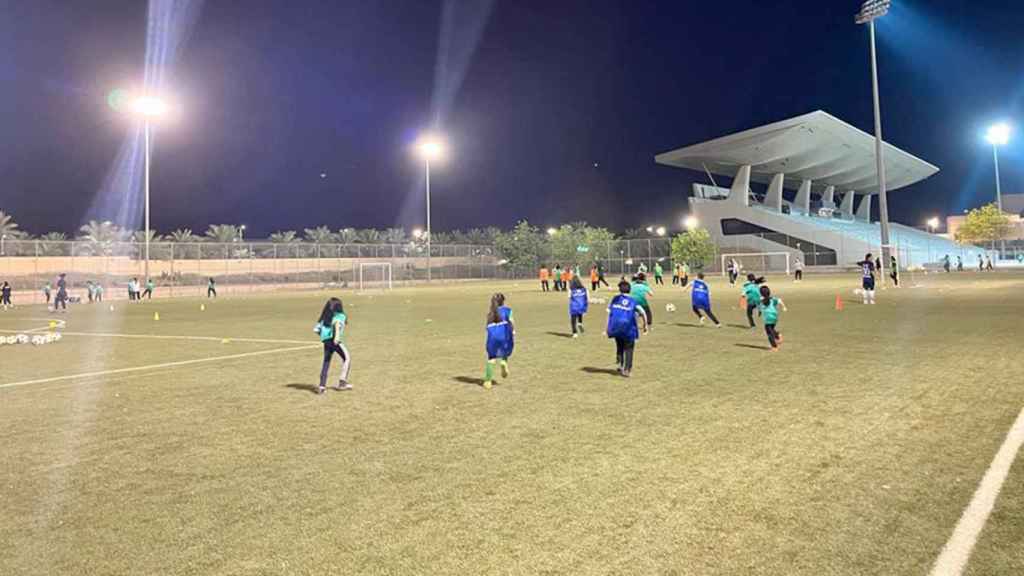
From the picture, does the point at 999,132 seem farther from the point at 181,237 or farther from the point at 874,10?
the point at 181,237

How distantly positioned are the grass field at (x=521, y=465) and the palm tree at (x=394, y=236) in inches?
3452

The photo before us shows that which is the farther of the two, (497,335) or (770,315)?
(770,315)

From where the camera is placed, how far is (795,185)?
11025 centimetres

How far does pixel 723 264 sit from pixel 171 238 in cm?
6850

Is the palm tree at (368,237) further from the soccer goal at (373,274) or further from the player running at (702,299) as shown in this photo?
the player running at (702,299)

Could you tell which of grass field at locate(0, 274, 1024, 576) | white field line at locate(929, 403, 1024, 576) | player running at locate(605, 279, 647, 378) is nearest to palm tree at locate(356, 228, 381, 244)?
grass field at locate(0, 274, 1024, 576)

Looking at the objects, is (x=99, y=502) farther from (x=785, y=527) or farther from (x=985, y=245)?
(x=985, y=245)

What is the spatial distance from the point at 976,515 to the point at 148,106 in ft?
156

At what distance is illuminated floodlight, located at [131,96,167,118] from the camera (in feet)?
136


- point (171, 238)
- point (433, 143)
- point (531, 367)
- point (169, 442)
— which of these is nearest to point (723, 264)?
point (433, 143)

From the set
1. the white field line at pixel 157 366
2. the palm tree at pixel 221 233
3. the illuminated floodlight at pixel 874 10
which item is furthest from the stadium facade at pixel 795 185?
the white field line at pixel 157 366

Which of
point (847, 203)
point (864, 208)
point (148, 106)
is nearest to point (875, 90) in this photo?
point (148, 106)

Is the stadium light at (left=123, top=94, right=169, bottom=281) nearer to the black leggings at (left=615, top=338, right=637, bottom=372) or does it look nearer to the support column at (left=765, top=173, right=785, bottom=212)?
the black leggings at (left=615, top=338, right=637, bottom=372)

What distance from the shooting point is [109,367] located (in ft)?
41.2
